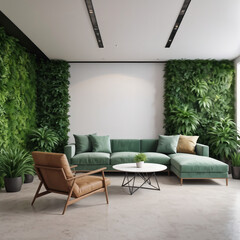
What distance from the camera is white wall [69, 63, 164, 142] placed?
24.7ft

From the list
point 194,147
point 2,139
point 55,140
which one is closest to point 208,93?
point 194,147

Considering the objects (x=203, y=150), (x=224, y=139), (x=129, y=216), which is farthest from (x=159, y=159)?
(x=129, y=216)

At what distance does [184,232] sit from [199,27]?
3.54 meters

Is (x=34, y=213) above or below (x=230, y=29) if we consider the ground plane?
below

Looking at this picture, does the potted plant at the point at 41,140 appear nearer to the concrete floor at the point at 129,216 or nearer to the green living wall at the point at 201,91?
the concrete floor at the point at 129,216

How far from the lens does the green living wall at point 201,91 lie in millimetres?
7262

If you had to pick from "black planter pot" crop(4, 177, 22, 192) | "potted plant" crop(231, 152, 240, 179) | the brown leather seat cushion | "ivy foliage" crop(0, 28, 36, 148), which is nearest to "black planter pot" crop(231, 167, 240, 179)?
"potted plant" crop(231, 152, 240, 179)

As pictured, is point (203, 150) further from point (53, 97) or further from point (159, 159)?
point (53, 97)

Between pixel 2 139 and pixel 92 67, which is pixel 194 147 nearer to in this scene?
pixel 92 67

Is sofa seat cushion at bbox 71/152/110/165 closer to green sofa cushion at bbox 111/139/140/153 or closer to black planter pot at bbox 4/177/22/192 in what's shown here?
green sofa cushion at bbox 111/139/140/153

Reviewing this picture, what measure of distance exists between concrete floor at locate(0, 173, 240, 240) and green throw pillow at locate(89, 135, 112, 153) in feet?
5.99

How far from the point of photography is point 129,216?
3555mm

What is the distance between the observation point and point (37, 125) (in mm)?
7328

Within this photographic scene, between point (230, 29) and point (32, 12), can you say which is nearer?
point (32, 12)
